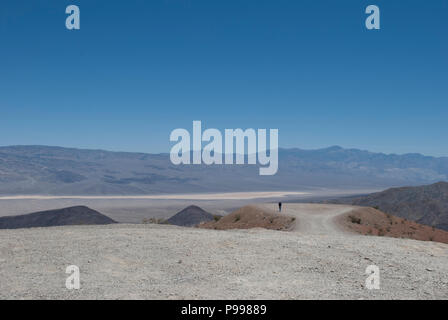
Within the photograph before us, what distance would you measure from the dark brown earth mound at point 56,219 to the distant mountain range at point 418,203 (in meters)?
58.4

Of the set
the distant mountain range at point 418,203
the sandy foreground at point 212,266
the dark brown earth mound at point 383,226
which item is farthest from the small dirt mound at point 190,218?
the sandy foreground at point 212,266

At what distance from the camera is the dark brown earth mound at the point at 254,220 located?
115 ft

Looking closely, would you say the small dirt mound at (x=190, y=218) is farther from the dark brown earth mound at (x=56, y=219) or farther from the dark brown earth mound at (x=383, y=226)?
the dark brown earth mound at (x=383, y=226)

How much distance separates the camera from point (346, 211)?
134ft

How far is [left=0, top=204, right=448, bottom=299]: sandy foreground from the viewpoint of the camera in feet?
36.0

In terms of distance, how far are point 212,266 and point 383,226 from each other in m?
27.7

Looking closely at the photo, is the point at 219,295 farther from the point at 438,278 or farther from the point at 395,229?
the point at 395,229

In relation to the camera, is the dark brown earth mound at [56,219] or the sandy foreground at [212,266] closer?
the sandy foreground at [212,266]

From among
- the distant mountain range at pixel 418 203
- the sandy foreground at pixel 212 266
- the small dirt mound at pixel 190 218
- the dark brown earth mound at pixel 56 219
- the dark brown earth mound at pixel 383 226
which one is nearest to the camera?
the sandy foreground at pixel 212 266

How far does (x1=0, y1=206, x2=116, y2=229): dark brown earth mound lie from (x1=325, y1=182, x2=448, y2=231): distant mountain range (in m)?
58.4

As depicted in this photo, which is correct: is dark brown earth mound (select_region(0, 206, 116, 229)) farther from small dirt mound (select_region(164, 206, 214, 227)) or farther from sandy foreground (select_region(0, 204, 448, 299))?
sandy foreground (select_region(0, 204, 448, 299))

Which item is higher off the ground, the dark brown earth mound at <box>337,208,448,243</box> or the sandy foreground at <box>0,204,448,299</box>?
the sandy foreground at <box>0,204,448,299</box>

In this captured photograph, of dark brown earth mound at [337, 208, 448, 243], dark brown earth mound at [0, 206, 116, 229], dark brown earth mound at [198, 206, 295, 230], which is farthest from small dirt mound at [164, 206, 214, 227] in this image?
dark brown earth mound at [337, 208, 448, 243]
